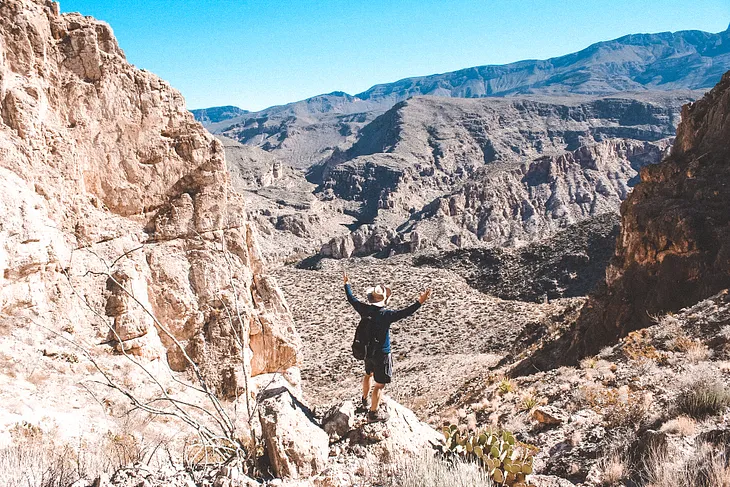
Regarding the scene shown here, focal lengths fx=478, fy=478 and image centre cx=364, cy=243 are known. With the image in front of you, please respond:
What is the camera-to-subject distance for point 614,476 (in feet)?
13.9

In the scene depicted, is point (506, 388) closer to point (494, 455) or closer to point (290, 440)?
point (494, 455)

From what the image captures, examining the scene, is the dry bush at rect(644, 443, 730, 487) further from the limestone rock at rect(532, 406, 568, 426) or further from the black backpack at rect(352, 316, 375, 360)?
the black backpack at rect(352, 316, 375, 360)

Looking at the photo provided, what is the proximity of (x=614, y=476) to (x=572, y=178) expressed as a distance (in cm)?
10230

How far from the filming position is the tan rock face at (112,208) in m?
8.09

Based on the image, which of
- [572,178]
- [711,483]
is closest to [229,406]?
[711,483]

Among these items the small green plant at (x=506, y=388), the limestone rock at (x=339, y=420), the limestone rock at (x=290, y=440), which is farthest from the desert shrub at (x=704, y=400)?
the small green plant at (x=506, y=388)

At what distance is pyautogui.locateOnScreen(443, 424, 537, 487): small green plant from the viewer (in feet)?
13.0

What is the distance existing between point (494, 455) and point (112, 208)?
9.76 meters

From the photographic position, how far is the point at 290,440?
13.6 feet

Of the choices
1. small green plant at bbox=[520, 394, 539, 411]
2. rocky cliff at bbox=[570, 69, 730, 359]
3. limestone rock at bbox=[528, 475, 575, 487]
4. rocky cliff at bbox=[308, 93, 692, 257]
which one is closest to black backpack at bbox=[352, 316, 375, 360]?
limestone rock at bbox=[528, 475, 575, 487]

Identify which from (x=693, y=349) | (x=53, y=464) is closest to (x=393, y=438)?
(x=53, y=464)

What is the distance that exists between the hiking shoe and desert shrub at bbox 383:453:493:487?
0.66 metres

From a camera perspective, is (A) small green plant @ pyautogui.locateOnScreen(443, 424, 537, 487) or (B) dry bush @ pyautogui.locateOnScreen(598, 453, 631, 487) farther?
(B) dry bush @ pyautogui.locateOnScreen(598, 453, 631, 487)

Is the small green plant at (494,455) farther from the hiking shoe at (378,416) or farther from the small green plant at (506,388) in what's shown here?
the small green plant at (506,388)
